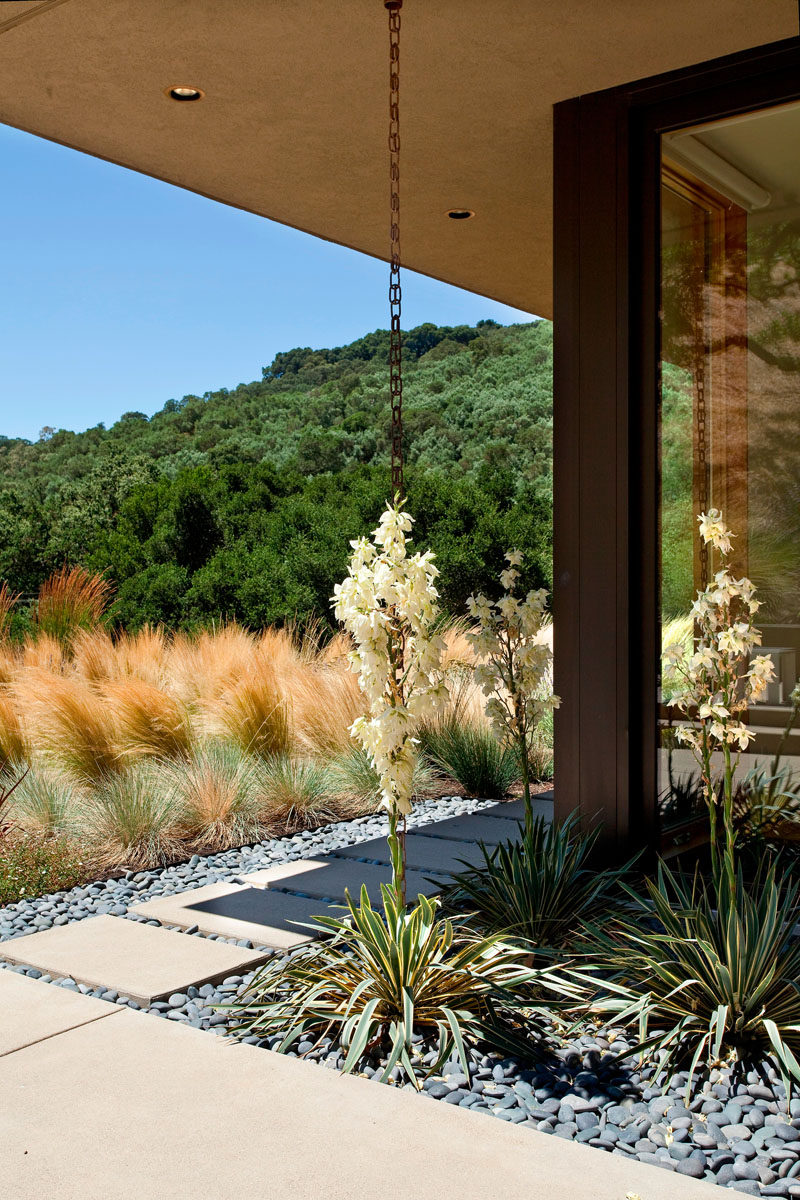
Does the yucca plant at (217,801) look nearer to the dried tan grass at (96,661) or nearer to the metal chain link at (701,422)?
the dried tan grass at (96,661)

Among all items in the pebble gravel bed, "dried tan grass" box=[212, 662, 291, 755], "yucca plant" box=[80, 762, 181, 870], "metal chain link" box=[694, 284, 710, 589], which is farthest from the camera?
"dried tan grass" box=[212, 662, 291, 755]

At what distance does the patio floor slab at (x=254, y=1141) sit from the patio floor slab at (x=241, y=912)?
0.92 m

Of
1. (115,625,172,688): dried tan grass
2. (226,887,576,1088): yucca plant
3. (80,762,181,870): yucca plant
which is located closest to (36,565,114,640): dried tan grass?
(115,625,172,688): dried tan grass

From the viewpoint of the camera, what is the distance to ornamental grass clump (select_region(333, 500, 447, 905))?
7.91 feet

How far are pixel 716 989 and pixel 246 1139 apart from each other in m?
1.12

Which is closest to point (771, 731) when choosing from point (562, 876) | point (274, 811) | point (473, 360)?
point (562, 876)

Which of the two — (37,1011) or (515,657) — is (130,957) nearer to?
(37,1011)

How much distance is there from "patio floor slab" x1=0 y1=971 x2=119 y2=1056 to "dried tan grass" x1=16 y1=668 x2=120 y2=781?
6.87ft

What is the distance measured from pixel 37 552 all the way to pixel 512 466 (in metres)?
8.55

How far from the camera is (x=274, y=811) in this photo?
5.10 m

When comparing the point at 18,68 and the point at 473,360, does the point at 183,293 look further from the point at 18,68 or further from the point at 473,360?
the point at 18,68

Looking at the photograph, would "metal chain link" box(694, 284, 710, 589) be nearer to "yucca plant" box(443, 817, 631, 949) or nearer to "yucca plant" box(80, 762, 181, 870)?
"yucca plant" box(443, 817, 631, 949)

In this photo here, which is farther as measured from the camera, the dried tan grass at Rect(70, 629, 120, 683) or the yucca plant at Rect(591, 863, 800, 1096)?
the dried tan grass at Rect(70, 629, 120, 683)

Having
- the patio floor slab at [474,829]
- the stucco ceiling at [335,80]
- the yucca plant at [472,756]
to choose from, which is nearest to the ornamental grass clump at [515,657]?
the patio floor slab at [474,829]
